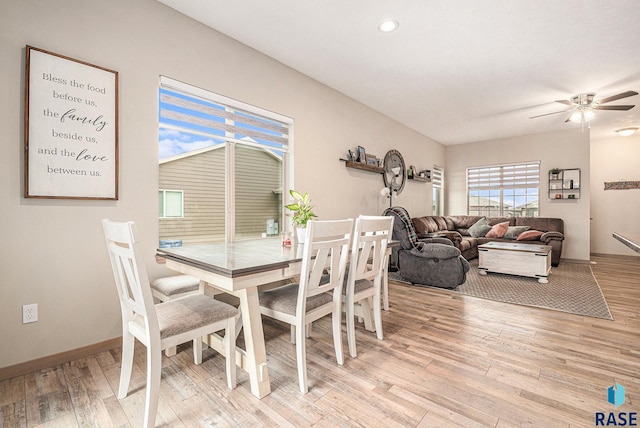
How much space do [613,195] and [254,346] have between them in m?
8.73

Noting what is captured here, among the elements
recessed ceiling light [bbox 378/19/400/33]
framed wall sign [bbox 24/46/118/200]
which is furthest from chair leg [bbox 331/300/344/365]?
recessed ceiling light [bbox 378/19/400/33]

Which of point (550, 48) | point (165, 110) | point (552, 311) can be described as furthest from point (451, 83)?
point (165, 110)

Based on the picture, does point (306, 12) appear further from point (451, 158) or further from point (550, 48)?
point (451, 158)

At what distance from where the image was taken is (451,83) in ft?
12.9

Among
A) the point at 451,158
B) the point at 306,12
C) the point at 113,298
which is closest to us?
the point at 113,298

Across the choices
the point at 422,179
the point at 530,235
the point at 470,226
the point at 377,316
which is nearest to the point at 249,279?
the point at 377,316

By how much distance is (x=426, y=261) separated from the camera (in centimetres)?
393

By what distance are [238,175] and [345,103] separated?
2137 millimetres

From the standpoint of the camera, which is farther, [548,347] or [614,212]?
[614,212]

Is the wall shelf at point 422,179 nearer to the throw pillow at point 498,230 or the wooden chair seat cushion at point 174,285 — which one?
the throw pillow at point 498,230

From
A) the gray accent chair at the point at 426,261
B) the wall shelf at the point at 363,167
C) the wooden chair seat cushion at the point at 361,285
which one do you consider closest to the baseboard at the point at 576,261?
the gray accent chair at the point at 426,261

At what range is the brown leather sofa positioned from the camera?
5387 millimetres

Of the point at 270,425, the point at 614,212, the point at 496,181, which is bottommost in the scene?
the point at 270,425

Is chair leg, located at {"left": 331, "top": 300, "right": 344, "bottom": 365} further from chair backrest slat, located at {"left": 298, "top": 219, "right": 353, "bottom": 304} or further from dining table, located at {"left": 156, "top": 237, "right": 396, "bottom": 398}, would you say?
dining table, located at {"left": 156, "top": 237, "right": 396, "bottom": 398}
